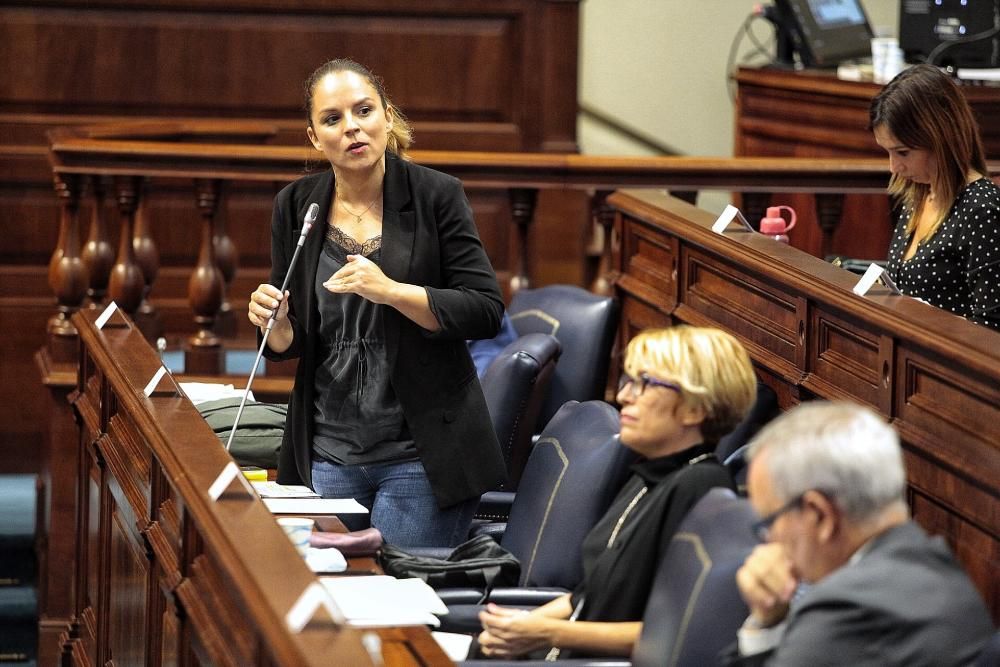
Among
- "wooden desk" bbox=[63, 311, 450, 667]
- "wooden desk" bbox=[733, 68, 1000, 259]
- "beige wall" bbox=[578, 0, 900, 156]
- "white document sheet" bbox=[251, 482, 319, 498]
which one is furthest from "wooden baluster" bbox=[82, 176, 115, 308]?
"beige wall" bbox=[578, 0, 900, 156]

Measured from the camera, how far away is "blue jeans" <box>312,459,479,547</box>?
130 inches

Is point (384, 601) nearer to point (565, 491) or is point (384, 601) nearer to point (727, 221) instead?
point (565, 491)

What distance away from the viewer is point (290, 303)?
11.0ft

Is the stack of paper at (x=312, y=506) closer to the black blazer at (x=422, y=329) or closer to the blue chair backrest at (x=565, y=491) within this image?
the black blazer at (x=422, y=329)

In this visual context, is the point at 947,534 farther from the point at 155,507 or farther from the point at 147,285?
the point at 147,285

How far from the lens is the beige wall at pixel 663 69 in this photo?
337 inches

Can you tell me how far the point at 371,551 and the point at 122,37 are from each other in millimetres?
4412

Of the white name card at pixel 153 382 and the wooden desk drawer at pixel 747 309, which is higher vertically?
the wooden desk drawer at pixel 747 309

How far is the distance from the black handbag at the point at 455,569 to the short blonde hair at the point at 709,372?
637 mm

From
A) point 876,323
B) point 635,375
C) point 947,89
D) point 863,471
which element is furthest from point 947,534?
point 947,89

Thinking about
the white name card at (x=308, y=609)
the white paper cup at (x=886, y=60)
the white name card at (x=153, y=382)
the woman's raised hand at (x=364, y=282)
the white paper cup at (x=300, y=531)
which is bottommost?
the white paper cup at (x=300, y=531)

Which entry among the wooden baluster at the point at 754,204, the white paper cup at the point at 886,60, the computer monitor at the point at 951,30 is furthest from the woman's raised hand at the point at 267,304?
the computer monitor at the point at 951,30

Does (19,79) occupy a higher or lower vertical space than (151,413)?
higher

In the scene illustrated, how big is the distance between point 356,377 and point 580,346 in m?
1.13
